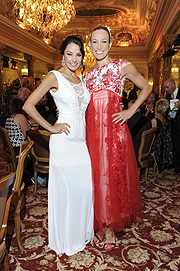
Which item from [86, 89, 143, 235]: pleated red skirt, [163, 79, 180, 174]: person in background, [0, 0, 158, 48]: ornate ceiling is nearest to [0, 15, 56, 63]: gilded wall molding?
[0, 0, 158, 48]: ornate ceiling

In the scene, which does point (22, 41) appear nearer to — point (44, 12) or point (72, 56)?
point (44, 12)

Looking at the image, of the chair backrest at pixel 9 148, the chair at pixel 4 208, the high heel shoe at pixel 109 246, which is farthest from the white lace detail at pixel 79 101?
the chair backrest at pixel 9 148

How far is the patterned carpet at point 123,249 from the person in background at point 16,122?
3.47 ft

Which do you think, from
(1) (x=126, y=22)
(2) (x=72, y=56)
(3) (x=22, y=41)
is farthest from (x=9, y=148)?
(1) (x=126, y=22)

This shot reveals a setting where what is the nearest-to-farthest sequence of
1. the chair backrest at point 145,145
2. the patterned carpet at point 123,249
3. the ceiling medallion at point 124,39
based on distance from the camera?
the patterned carpet at point 123,249 < the chair backrest at point 145,145 < the ceiling medallion at point 124,39

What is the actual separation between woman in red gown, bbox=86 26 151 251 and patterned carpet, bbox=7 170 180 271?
174mm

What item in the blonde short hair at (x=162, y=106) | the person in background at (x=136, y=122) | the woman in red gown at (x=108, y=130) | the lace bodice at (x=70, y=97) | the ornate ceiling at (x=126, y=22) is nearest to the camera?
the lace bodice at (x=70, y=97)

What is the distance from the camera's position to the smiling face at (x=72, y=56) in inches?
72.9

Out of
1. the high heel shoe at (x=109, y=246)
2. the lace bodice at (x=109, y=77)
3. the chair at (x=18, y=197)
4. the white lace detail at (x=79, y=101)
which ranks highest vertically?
the lace bodice at (x=109, y=77)

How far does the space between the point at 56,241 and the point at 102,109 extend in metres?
1.24

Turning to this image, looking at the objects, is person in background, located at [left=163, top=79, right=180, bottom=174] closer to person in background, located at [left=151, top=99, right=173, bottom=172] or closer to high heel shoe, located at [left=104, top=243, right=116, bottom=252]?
person in background, located at [left=151, top=99, right=173, bottom=172]

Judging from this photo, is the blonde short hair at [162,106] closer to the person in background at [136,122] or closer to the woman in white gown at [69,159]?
the person in background at [136,122]

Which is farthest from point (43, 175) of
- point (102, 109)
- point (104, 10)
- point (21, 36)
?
point (104, 10)

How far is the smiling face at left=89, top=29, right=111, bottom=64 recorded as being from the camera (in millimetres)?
1968
